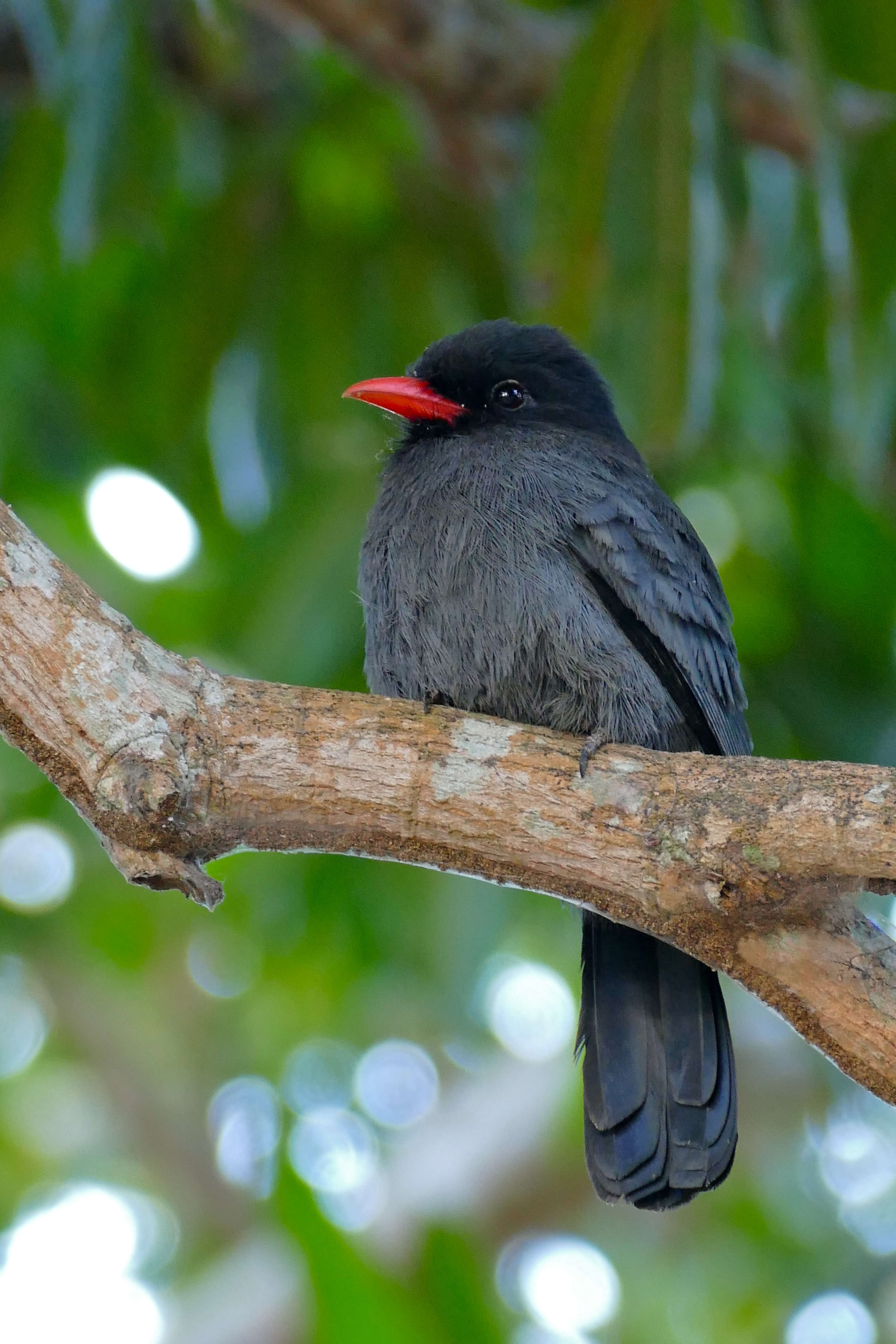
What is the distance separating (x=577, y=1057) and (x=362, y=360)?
3.07m

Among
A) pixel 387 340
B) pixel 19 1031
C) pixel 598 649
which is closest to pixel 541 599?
pixel 598 649

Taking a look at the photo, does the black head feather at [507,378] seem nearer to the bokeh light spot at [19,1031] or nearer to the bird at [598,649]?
the bird at [598,649]

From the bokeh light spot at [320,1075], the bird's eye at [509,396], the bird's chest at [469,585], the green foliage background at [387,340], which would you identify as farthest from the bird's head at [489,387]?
the bokeh light spot at [320,1075]

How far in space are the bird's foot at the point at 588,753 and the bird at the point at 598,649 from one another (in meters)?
0.55

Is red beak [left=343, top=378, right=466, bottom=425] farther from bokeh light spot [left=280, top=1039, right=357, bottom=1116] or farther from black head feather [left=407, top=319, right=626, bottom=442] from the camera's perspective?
bokeh light spot [left=280, top=1039, right=357, bottom=1116]

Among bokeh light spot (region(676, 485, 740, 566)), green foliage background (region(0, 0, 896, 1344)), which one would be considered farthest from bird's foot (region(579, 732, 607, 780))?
bokeh light spot (region(676, 485, 740, 566))

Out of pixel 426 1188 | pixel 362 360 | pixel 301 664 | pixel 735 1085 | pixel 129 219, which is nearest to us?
pixel 735 1085

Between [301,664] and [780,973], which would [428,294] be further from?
[780,973]

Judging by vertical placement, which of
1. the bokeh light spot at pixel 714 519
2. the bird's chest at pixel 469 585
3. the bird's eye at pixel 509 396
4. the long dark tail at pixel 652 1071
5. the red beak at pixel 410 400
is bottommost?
the long dark tail at pixel 652 1071

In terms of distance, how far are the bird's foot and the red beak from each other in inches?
57.7

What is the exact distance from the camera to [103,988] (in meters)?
9.41

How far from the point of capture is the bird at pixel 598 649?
10.3 feet

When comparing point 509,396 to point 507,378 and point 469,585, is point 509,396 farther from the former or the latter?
point 469,585

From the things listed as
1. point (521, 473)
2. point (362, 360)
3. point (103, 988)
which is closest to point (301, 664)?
point (521, 473)
